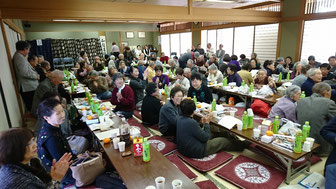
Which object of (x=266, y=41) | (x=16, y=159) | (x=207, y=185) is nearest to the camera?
(x=16, y=159)

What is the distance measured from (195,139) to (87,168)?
154 centimetres

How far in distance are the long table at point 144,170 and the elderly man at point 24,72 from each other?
357cm

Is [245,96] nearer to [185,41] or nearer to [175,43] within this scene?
[185,41]

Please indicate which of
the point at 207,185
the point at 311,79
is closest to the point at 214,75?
the point at 311,79

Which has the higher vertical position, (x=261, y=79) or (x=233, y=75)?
(x=233, y=75)

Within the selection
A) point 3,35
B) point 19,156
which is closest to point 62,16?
point 3,35

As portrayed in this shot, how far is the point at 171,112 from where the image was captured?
11.9ft

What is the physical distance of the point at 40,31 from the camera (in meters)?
12.5

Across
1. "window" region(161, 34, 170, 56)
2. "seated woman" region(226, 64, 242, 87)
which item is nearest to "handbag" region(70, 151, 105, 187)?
"seated woman" region(226, 64, 242, 87)

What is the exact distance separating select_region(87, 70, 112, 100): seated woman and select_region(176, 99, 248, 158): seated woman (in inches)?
148


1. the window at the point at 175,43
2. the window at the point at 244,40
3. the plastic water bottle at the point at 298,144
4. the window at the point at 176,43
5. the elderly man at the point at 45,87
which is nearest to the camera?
the plastic water bottle at the point at 298,144

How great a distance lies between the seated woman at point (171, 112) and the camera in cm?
358

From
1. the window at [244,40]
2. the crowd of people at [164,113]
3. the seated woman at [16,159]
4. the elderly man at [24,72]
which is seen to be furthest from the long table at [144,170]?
the window at [244,40]

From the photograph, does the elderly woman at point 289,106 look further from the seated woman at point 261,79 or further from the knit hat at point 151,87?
the knit hat at point 151,87
